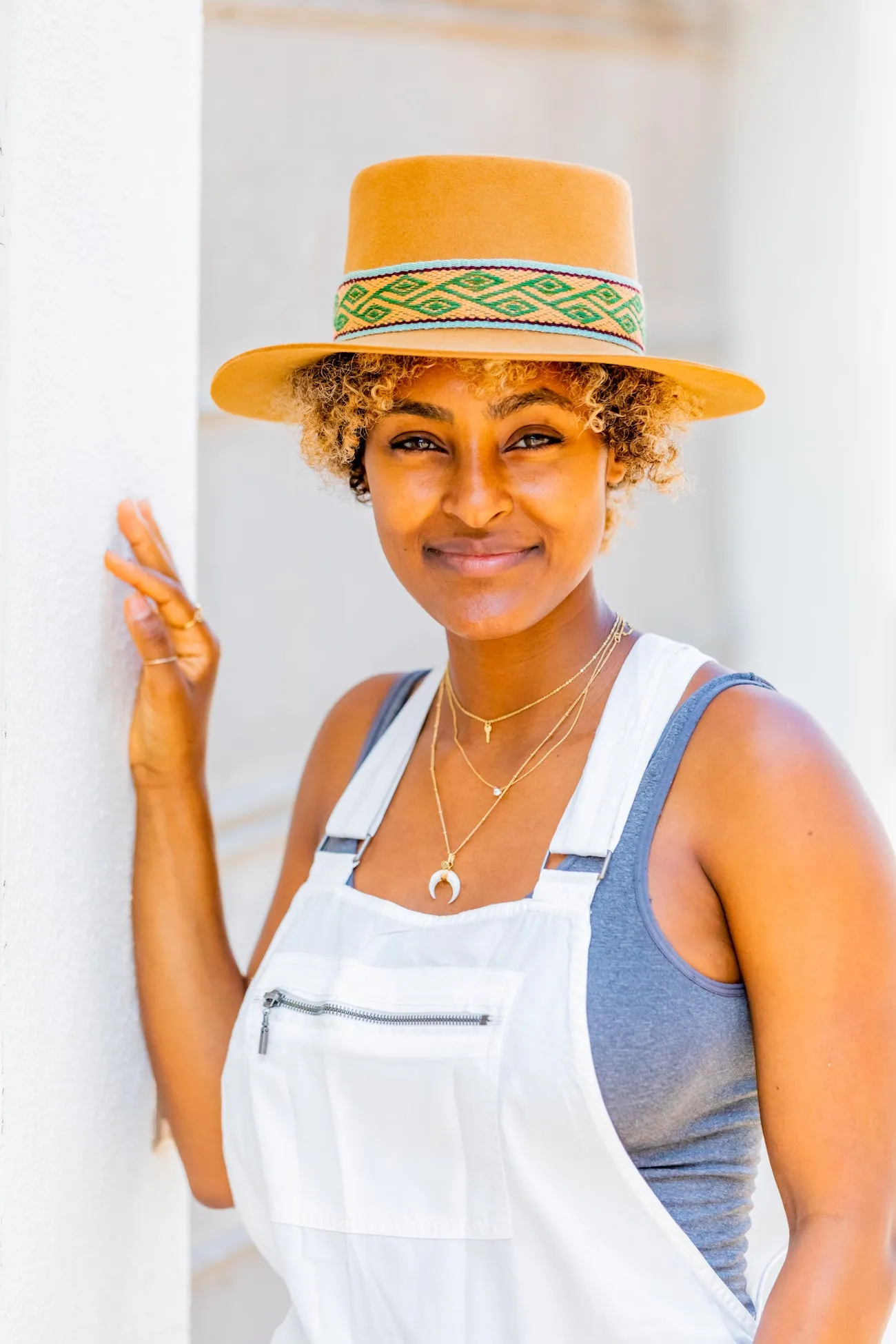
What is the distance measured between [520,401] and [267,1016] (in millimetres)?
738

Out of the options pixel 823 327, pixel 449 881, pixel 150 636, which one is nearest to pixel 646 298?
pixel 823 327

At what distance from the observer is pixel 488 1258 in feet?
5.09

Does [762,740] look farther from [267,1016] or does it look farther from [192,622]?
[192,622]

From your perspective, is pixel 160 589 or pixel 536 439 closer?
pixel 536 439

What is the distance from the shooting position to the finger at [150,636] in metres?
1.83

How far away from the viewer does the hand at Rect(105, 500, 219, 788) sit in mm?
1820

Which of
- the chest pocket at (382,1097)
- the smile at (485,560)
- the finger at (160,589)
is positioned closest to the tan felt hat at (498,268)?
the smile at (485,560)

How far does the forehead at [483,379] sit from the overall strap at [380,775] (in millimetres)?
489

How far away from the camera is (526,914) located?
5.23 ft

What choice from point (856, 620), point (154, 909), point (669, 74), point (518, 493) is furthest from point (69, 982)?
point (669, 74)

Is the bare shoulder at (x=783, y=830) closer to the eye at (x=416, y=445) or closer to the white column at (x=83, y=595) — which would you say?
the eye at (x=416, y=445)

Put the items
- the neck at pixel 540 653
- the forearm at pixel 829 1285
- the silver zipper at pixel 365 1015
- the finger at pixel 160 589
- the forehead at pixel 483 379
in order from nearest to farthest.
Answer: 1. the forearm at pixel 829 1285
2. the silver zipper at pixel 365 1015
3. the forehead at pixel 483 379
4. the finger at pixel 160 589
5. the neck at pixel 540 653

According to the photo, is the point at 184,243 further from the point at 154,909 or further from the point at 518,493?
the point at 154,909

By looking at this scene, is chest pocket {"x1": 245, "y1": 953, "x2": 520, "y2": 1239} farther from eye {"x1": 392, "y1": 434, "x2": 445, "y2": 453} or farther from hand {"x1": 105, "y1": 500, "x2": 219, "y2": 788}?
eye {"x1": 392, "y1": 434, "x2": 445, "y2": 453}
